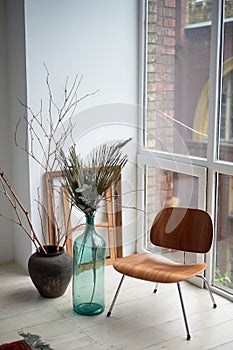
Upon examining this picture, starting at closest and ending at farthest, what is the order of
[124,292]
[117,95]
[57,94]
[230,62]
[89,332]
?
[89,332] → [230,62] → [124,292] → [57,94] → [117,95]

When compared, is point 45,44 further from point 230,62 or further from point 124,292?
point 124,292

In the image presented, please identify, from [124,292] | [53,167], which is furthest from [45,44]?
[124,292]

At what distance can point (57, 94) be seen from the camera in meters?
3.65

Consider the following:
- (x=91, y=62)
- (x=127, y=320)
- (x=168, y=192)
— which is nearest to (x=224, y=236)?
(x=168, y=192)

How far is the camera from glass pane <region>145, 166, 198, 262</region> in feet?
11.7

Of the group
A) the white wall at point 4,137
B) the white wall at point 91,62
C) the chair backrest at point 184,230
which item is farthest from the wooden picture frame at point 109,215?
the chair backrest at point 184,230

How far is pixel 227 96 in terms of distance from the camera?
316 centimetres

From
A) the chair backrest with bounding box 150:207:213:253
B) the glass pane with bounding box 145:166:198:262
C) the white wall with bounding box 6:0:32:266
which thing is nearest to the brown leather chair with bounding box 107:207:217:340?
the chair backrest with bounding box 150:207:213:253

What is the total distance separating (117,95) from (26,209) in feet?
3.80

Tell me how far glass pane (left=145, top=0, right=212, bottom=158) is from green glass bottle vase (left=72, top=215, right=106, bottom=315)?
3.28ft

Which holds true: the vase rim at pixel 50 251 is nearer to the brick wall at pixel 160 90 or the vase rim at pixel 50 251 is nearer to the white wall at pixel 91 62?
the white wall at pixel 91 62

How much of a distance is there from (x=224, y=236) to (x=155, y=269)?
657 mm

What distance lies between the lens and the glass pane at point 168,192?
3.56 m

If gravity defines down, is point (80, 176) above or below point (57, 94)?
below
